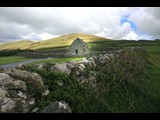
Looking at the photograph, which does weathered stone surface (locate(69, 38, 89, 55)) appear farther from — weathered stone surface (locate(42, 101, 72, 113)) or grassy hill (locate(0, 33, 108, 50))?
weathered stone surface (locate(42, 101, 72, 113))

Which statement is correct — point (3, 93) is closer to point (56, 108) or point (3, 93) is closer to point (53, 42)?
point (56, 108)

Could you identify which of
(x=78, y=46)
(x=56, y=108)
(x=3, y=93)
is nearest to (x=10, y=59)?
(x=3, y=93)

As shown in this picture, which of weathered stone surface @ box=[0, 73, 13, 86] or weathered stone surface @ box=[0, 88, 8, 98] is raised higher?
weathered stone surface @ box=[0, 73, 13, 86]

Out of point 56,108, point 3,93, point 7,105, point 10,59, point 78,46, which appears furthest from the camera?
point 78,46

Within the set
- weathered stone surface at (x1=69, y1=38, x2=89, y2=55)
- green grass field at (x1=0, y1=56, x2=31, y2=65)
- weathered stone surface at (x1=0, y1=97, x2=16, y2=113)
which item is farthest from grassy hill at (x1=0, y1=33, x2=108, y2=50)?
weathered stone surface at (x1=0, y1=97, x2=16, y2=113)

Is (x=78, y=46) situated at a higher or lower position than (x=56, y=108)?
higher

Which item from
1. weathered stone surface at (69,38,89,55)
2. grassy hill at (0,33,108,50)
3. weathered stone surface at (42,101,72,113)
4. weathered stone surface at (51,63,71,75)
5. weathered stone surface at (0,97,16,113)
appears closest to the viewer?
weathered stone surface at (0,97,16,113)

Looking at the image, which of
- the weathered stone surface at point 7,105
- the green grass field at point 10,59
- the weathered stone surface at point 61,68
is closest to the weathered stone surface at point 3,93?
the weathered stone surface at point 7,105

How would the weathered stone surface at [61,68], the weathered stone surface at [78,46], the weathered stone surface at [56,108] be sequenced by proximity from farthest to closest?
1. the weathered stone surface at [78,46]
2. the weathered stone surface at [61,68]
3. the weathered stone surface at [56,108]

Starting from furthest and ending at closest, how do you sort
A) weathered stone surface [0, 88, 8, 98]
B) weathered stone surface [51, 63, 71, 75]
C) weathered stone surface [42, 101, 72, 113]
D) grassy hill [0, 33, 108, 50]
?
grassy hill [0, 33, 108, 50] → weathered stone surface [51, 63, 71, 75] → weathered stone surface [42, 101, 72, 113] → weathered stone surface [0, 88, 8, 98]

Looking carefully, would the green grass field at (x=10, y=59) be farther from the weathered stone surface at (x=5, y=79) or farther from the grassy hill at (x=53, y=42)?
the weathered stone surface at (x=5, y=79)

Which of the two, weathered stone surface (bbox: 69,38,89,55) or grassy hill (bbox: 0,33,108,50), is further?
weathered stone surface (bbox: 69,38,89,55)
